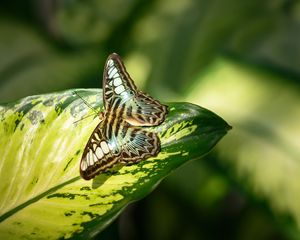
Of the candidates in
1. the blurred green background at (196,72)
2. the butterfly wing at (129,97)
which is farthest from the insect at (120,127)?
the blurred green background at (196,72)

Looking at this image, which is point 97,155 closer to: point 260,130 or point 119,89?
point 119,89

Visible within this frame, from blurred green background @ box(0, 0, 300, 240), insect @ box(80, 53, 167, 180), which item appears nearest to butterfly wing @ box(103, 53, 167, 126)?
insect @ box(80, 53, 167, 180)

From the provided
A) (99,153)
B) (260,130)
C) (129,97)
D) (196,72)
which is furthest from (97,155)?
(196,72)

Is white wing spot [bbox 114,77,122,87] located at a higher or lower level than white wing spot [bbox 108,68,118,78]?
lower

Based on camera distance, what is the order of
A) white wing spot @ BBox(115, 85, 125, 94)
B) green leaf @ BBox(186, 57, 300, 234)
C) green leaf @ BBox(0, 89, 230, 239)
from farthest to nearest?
green leaf @ BBox(186, 57, 300, 234) → white wing spot @ BBox(115, 85, 125, 94) → green leaf @ BBox(0, 89, 230, 239)

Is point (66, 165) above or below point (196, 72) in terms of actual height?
below

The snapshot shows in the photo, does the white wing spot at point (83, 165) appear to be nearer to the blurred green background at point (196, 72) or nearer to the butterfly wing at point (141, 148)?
the butterfly wing at point (141, 148)

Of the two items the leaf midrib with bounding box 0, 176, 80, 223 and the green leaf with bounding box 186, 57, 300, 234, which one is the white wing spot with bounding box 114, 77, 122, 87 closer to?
the leaf midrib with bounding box 0, 176, 80, 223
